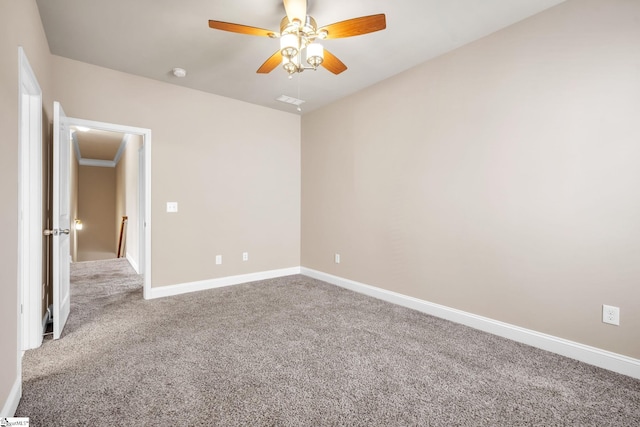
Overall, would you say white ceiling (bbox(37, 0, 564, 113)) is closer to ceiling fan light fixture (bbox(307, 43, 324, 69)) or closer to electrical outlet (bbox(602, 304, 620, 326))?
ceiling fan light fixture (bbox(307, 43, 324, 69))

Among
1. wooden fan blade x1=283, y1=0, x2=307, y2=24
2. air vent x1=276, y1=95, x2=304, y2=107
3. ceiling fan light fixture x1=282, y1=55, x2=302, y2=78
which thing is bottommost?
ceiling fan light fixture x1=282, y1=55, x2=302, y2=78

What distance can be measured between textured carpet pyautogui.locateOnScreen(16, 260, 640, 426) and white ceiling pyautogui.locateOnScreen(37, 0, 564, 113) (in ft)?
8.76

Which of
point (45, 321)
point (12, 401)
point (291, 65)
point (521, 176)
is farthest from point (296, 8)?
point (45, 321)

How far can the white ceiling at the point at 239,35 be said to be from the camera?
2.36m

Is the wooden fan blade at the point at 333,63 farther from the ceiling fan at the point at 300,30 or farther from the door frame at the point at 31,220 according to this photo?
the door frame at the point at 31,220

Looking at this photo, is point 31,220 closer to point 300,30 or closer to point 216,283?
point 216,283

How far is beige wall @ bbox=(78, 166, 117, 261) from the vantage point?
Result: 29.9 ft

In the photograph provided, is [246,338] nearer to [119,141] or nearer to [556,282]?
[556,282]

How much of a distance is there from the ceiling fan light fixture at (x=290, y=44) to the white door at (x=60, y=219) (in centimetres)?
206

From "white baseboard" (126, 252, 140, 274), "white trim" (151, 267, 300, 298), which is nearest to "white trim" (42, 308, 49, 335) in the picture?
"white trim" (151, 267, 300, 298)

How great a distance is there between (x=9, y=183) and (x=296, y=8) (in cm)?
199

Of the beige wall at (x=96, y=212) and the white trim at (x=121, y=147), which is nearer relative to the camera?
the white trim at (x=121, y=147)

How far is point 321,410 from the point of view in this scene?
1.68 m

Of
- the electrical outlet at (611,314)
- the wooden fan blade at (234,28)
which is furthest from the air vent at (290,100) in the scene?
the electrical outlet at (611,314)
